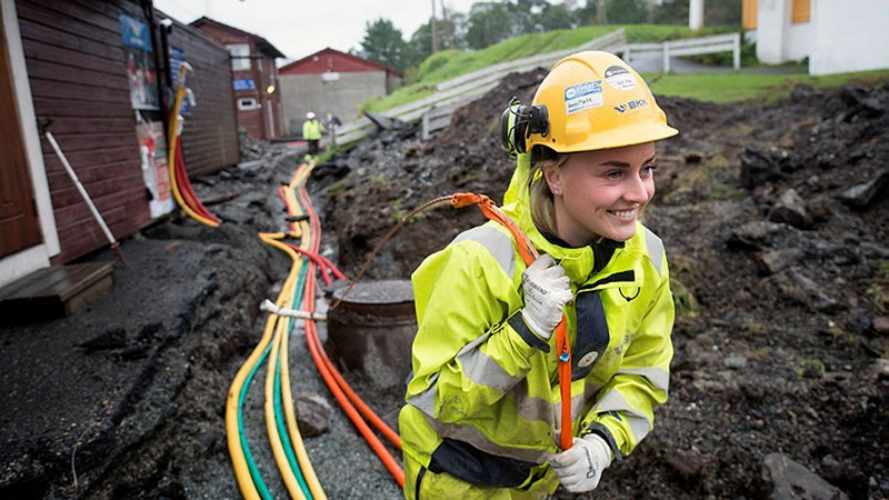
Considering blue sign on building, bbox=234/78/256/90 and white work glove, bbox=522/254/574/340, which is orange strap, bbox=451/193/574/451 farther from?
blue sign on building, bbox=234/78/256/90

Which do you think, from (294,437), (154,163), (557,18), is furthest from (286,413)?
(557,18)

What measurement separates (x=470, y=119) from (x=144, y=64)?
6154 mm

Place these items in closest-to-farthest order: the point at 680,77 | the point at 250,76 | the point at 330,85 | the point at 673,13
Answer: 1. the point at 680,77
2. the point at 250,76
3. the point at 330,85
4. the point at 673,13

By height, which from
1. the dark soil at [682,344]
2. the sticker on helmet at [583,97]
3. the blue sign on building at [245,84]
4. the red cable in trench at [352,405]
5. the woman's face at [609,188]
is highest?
the blue sign on building at [245,84]

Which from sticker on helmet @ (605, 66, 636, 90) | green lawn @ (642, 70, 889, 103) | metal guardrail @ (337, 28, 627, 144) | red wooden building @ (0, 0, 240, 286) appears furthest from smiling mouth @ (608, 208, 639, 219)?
metal guardrail @ (337, 28, 627, 144)

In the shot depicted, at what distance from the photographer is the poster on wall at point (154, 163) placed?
834 centimetres

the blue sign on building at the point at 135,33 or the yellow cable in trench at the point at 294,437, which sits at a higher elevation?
the blue sign on building at the point at 135,33

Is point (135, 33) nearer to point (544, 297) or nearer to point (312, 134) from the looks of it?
point (544, 297)

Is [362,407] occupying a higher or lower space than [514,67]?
lower

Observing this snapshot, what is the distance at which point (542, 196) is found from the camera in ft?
6.21

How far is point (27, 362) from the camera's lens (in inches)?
143

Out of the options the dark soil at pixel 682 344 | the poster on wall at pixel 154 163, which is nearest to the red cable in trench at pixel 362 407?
the dark soil at pixel 682 344

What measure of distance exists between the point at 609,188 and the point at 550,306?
1.41 ft

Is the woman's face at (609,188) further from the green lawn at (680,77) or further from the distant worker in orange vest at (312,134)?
the distant worker in orange vest at (312,134)
